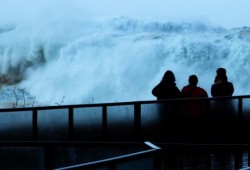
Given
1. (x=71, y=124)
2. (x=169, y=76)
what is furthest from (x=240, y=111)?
(x=71, y=124)

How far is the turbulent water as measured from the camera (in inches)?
1235

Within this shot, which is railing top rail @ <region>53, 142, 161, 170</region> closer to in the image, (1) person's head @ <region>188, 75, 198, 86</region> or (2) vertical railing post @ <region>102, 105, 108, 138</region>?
(2) vertical railing post @ <region>102, 105, 108, 138</region>

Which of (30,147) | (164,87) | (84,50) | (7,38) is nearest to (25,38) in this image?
(7,38)

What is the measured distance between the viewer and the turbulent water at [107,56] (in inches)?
1235

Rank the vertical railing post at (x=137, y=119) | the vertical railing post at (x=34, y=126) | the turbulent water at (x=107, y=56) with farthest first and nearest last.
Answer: the turbulent water at (x=107, y=56)
the vertical railing post at (x=137, y=119)
the vertical railing post at (x=34, y=126)

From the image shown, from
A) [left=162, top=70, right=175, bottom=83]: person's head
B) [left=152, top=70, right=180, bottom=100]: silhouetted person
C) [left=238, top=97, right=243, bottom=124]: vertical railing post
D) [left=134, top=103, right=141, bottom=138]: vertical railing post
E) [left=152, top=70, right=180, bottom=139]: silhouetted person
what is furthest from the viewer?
[left=238, top=97, right=243, bottom=124]: vertical railing post

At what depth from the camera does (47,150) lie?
4613mm

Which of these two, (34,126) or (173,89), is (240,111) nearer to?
(173,89)

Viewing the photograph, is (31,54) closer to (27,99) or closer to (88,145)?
(27,99)

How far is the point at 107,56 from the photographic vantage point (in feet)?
113

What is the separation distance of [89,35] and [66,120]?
88.1 ft

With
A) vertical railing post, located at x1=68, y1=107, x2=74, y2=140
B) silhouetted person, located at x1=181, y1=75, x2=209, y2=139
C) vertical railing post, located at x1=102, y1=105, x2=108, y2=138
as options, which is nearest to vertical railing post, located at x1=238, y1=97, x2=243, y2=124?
silhouetted person, located at x1=181, y1=75, x2=209, y2=139

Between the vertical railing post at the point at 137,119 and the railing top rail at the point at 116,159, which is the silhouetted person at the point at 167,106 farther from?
the railing top rail at the point at 116,159

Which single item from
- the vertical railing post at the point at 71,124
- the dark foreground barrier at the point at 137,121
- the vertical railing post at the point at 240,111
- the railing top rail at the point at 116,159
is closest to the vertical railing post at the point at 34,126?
the dark foreground barrier at the point at 137,121
